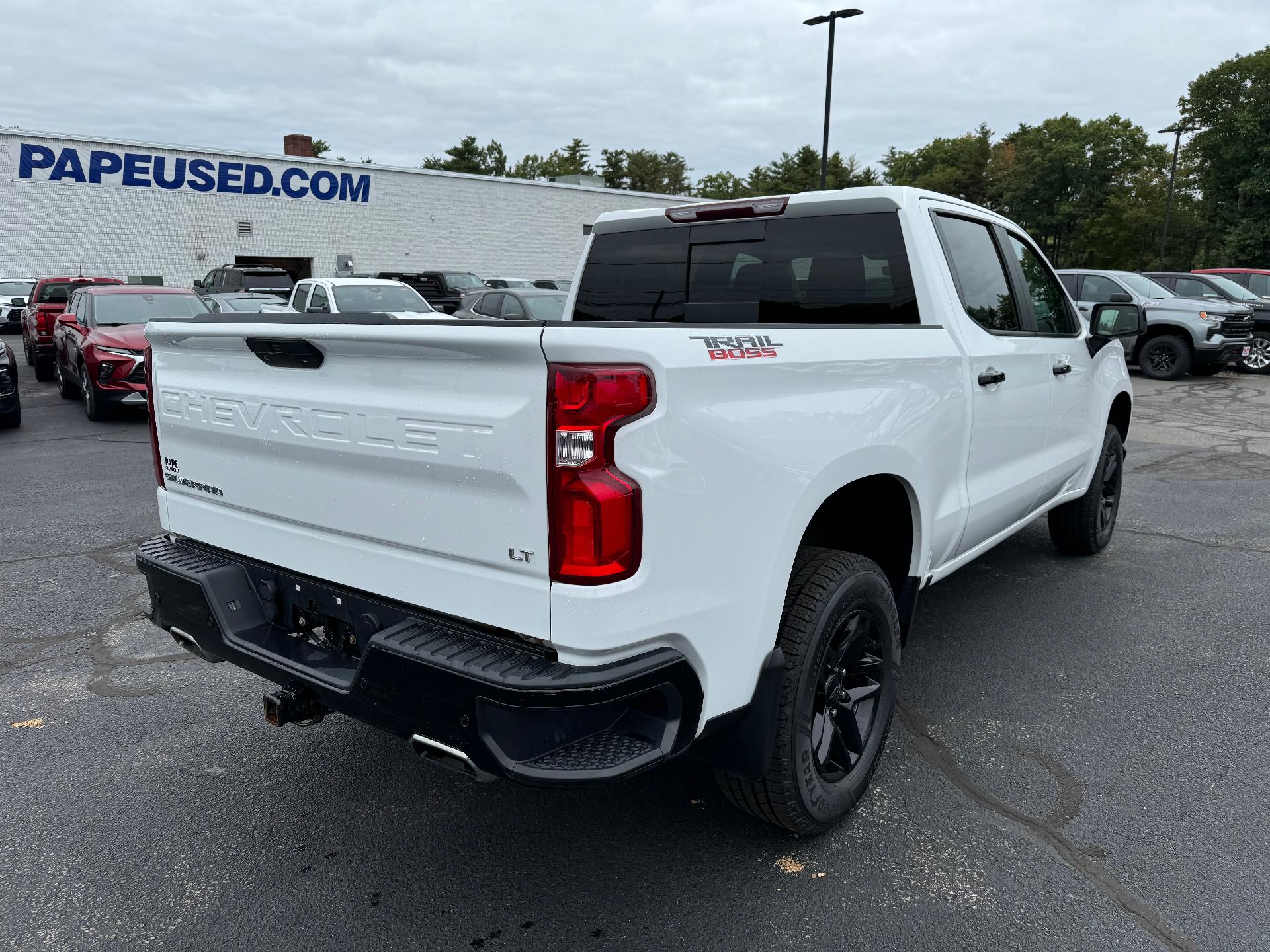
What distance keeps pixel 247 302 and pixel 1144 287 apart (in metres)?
16.5

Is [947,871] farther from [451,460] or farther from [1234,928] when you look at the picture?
[451,460]

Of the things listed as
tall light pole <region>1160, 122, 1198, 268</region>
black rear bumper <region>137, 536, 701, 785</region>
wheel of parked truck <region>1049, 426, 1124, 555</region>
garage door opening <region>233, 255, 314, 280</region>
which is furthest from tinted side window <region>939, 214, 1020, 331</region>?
tall light pole <region>1160, 122, 1198, 268</region>

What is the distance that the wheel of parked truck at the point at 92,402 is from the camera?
11156 mm

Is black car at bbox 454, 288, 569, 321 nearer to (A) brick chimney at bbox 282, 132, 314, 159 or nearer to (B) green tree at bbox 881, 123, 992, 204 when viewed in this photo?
(A) brick chimney at bbox 282, 132, 314, 159

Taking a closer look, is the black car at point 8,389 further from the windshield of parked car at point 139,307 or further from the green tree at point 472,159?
the green tree at point 472,159

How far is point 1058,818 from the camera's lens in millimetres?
2938

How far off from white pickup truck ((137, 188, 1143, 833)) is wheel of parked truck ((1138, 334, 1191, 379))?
14958mm

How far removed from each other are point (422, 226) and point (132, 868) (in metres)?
34.4

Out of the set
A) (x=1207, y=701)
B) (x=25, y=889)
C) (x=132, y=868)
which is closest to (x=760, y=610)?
(x=132, y=868)

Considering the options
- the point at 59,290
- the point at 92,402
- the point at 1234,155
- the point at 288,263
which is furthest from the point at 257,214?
the point at 1234,155

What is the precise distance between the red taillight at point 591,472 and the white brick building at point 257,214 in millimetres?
31242

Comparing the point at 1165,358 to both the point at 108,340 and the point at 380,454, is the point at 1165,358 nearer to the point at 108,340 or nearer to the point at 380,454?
the point at 108,340

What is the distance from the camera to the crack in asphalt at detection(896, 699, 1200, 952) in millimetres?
2451

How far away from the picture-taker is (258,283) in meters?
21.3
